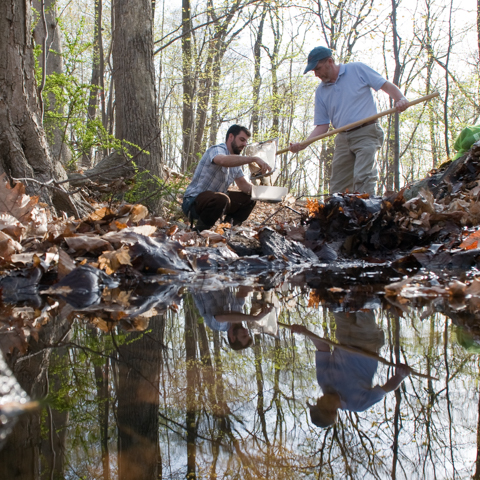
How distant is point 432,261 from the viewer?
319 centimetres

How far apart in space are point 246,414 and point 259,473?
183mm

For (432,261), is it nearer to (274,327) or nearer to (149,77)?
(274,327)

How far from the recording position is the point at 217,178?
6.07 meters

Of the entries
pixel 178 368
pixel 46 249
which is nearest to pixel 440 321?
pixel 178 368

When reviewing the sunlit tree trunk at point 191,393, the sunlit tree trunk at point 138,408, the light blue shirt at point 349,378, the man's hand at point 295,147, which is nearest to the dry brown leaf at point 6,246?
the sunlit tree trunk at point 191,393

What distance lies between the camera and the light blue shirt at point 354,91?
5859mm

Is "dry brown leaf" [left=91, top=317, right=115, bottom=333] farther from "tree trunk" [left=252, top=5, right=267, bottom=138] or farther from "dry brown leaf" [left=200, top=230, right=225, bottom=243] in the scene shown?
"tree trunk" [left=252, top=5, right=267, bottom=138]

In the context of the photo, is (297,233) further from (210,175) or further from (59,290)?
(59,290)

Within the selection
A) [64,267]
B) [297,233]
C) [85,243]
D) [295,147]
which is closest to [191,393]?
[64,267]

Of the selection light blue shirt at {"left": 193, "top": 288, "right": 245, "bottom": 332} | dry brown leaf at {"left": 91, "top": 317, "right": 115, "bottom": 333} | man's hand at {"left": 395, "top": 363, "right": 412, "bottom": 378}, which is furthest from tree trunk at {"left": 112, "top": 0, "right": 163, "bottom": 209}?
man's hand at {"left": 395, "top": 363, "right": 412, "bottom": 378}

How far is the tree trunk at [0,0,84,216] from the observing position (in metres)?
3.51

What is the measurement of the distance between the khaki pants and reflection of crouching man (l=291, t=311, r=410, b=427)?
4.47 metres

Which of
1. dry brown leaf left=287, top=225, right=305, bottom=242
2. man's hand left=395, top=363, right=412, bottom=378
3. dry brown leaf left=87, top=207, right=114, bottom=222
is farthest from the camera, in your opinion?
dry brown leaf left=287, top=225, right=305, bottom=242

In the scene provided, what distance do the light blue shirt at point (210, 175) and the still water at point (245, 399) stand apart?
14.6ft
